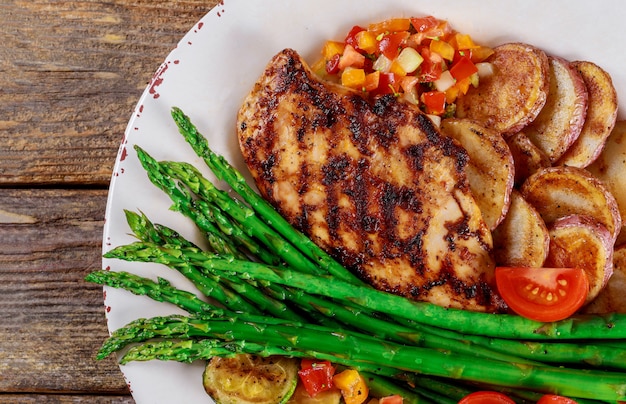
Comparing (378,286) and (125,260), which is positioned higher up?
(125,260)

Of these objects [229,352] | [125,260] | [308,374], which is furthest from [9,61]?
[308,374]

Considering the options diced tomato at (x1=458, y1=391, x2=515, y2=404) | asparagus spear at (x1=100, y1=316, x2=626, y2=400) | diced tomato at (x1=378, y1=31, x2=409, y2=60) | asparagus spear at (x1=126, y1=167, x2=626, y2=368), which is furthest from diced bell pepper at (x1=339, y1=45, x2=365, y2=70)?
diced tomato at (x1=458, y1=391, x2=515, y2=404)

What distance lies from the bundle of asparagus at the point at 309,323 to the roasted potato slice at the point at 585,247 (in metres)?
0.21

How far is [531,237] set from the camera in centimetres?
339

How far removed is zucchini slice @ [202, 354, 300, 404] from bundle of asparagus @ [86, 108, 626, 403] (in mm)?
138

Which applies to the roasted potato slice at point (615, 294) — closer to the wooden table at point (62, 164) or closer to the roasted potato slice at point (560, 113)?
the roasted potato slice at point (560, 113)

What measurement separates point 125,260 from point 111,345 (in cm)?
44

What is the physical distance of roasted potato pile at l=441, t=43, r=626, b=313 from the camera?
11.1ft

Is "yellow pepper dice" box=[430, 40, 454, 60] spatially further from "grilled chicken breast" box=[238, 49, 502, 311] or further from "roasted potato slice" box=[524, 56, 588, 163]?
"roasted potato slice" box=[524, 56, 588, 163]

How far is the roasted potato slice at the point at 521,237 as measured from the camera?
337 centimetres

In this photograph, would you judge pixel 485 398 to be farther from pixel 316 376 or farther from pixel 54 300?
pixel 54 300

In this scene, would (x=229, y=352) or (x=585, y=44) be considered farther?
(x=585, y=44)

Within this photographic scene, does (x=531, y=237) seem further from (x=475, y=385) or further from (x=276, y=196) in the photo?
(x=276, y=196)

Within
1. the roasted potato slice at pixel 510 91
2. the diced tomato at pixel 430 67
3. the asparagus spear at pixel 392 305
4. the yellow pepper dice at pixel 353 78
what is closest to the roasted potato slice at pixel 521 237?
the asparagus spear at pixel 392 305
